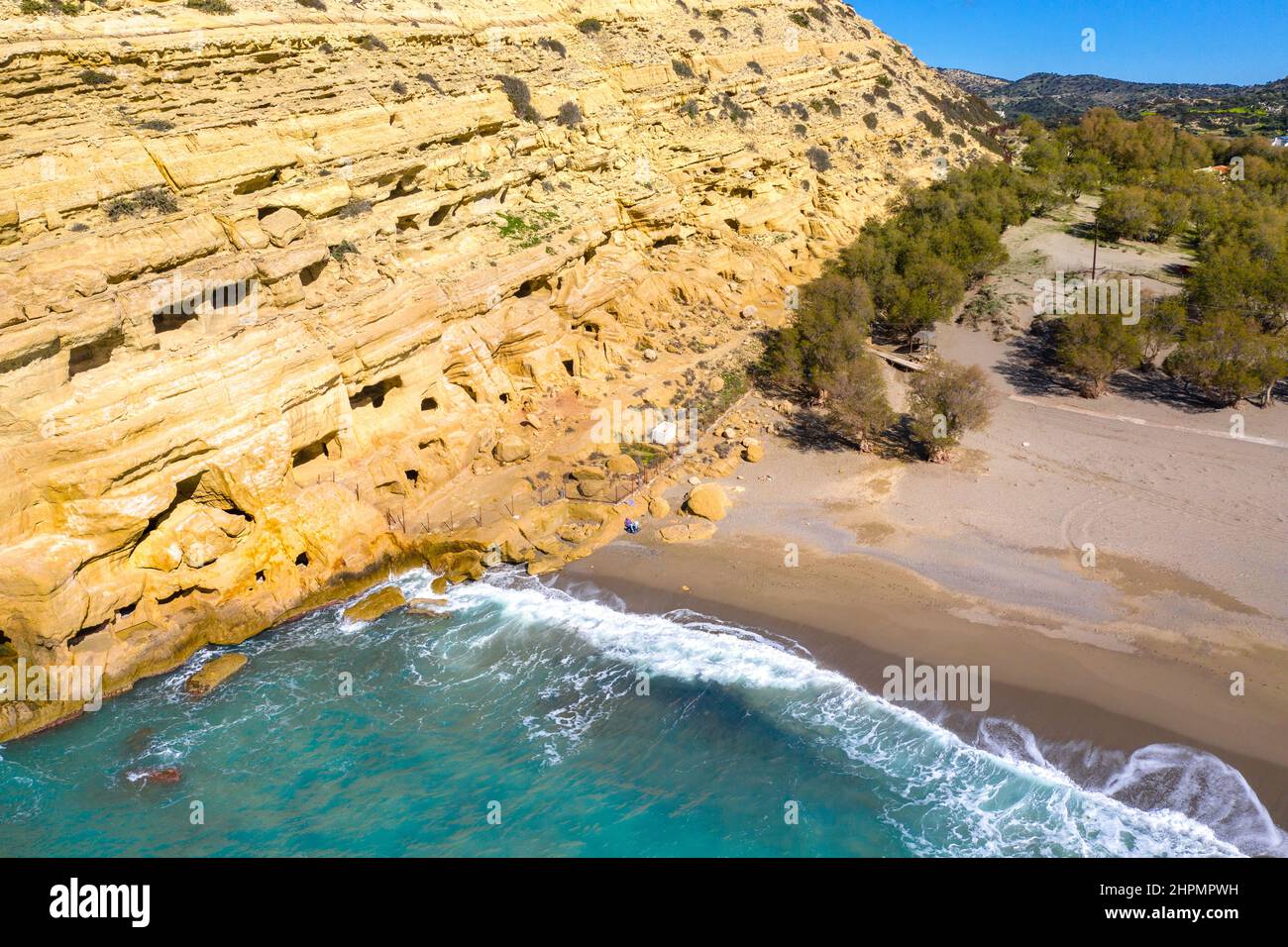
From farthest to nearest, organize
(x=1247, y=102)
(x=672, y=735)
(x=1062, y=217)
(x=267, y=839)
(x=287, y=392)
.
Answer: (x=1247, y=102), (x=1062, y=217), (x=287, y=392), (x=672, y=735), (x=267, y=839)

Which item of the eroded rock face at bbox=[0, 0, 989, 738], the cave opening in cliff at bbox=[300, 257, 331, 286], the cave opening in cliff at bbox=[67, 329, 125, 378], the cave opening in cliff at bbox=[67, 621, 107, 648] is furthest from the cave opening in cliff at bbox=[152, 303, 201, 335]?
the cave opening in cliff at bbox=[67, 621, 107, 648]

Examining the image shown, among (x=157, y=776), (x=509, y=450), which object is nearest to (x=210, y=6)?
(x=509, y=450)

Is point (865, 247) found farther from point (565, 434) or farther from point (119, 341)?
point (119, 341)

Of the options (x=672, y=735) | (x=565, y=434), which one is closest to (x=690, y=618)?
(x=672, y=735)

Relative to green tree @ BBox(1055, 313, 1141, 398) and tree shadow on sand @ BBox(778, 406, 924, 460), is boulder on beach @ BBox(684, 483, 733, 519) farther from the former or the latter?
green tree @ BBox(1055, 313, 1141, 398)
